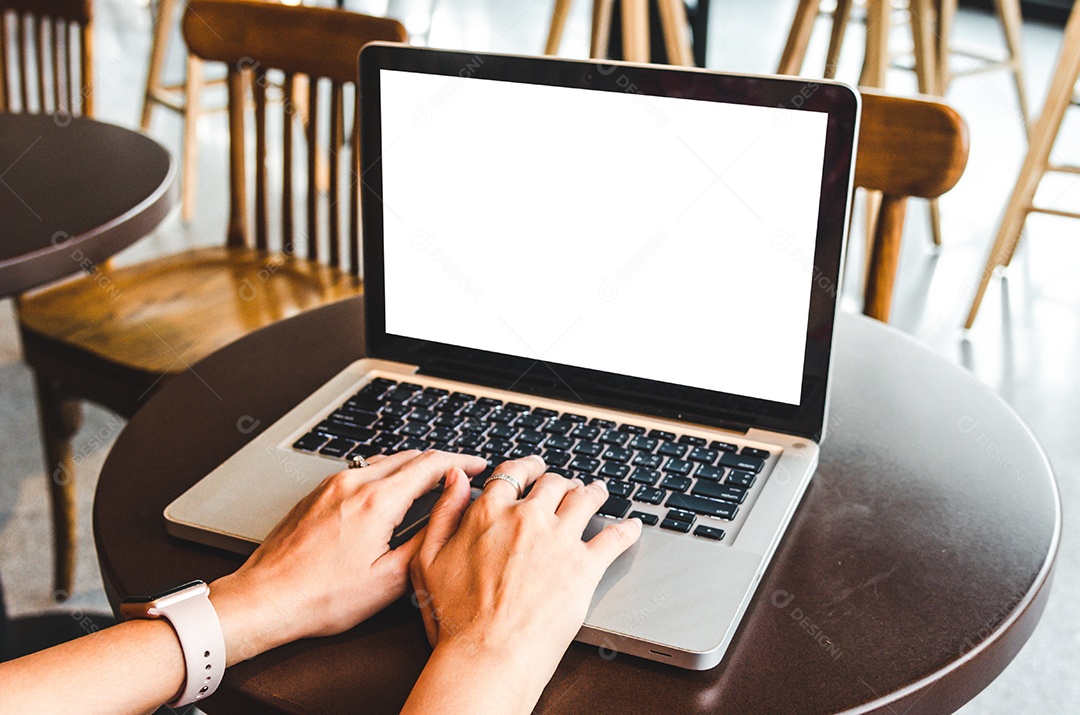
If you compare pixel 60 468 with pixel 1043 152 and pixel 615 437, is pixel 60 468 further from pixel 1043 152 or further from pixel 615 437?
pixel 1043 152

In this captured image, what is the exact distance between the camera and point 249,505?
762mm

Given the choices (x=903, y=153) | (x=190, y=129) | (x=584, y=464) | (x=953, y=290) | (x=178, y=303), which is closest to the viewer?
(x=584, y=464)

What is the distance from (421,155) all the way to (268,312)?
2.49 feet

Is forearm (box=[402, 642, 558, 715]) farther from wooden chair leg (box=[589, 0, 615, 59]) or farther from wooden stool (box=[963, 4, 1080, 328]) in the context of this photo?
wooden stool (box=[963, 4, 1080, 328])

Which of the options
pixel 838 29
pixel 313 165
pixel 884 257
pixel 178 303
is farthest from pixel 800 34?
pixel 178 303

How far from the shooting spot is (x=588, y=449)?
813mm

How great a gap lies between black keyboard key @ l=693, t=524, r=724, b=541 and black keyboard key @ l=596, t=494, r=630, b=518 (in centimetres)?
5

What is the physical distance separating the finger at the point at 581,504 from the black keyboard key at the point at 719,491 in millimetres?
77

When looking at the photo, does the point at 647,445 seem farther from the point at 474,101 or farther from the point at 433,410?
the point at 474,101

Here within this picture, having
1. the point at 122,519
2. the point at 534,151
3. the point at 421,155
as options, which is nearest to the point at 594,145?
the point at 534,151

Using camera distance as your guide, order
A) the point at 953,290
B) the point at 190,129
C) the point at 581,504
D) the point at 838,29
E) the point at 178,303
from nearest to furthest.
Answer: the point at 581,504, the point at 178,303, the point at 838,29, the point at 953,290, the point at 190,129

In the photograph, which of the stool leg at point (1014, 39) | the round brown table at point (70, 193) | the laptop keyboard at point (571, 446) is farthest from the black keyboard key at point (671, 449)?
the stool leg at point (1014, 39)

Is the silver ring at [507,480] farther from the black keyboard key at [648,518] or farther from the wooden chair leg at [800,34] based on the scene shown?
the wooden chair leg at [800,34]

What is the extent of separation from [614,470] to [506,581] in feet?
0.59
